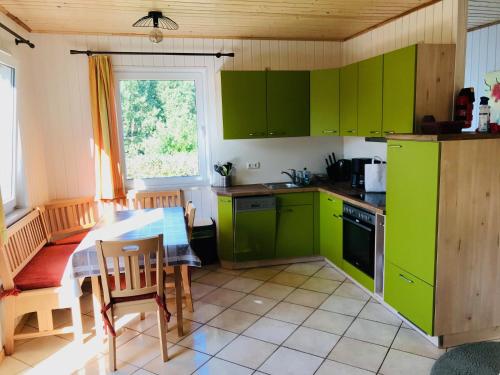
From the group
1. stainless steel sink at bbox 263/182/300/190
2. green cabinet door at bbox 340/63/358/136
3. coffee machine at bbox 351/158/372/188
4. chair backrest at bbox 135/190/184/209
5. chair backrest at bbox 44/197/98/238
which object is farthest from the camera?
stainless steel sink at bbox 263/182/300/190

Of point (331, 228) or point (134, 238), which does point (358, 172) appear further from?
point (134, 238)

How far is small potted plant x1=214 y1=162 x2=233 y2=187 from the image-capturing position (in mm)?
4391

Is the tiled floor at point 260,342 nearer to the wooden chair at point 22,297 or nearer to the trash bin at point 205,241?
the wooden chair at point 22,297

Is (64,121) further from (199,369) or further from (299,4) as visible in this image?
(199,369)

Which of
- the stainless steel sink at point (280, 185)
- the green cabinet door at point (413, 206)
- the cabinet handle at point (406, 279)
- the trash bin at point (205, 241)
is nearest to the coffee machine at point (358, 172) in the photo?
the stainless steel sink at point (280, 185)

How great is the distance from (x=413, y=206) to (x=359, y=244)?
0.91 meters

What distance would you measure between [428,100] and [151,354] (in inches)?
110

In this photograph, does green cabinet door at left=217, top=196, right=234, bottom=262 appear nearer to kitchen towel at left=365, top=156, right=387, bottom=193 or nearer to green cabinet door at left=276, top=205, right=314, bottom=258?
green cabinet door at left=276, top=205, right=314, bottom=258

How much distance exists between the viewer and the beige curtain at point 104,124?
3946 millimetres

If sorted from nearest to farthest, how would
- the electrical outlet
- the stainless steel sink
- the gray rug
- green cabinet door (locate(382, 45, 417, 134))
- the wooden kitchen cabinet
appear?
1. the gray rug
2. the wooden kitchen cabinet
3. green cabinet door (locate(382, 45, 417, 134))
4. the stainless steel sink
5. the electrical outlet

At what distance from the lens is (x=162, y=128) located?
4.36 m

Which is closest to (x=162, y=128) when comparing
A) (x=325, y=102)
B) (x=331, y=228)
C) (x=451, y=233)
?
(x=325, y=102)

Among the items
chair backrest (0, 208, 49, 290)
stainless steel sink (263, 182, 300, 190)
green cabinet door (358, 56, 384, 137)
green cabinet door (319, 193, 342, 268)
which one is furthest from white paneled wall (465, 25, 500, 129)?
chair backrest (0, 208, 49, 290)

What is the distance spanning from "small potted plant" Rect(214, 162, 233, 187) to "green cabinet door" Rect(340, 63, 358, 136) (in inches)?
52.4
